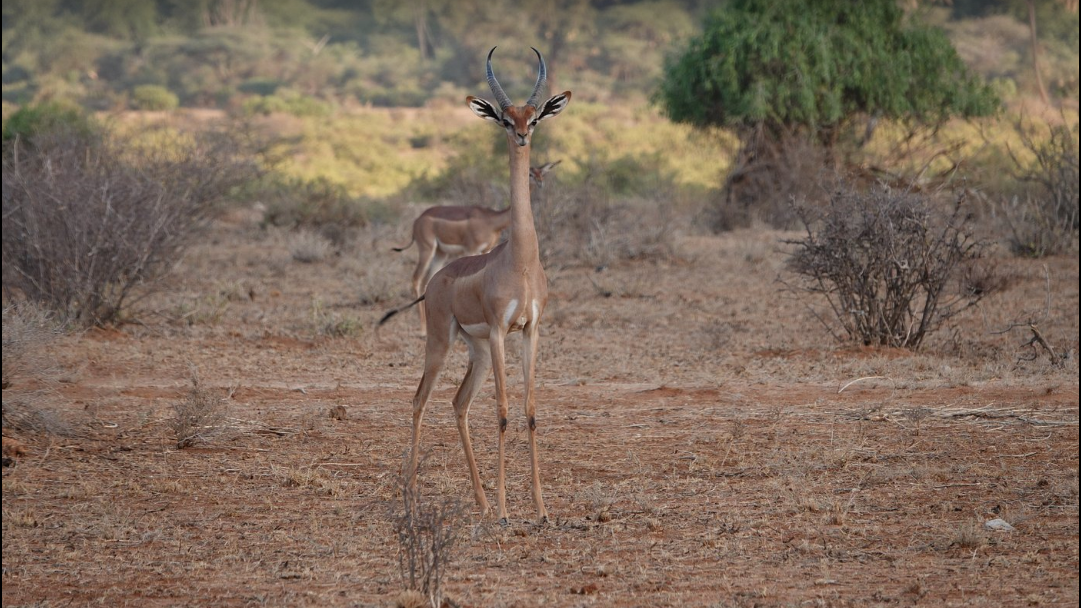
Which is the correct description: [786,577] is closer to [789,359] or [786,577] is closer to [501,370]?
[501,370]

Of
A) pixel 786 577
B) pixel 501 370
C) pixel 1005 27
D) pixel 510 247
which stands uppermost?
pixel 1005 27

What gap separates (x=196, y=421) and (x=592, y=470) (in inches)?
91.4

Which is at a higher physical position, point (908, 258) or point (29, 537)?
point (908, 258)

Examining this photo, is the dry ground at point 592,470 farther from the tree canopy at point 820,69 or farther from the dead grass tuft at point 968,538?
the tree canopy at point 820,69

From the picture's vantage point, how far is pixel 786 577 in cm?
446

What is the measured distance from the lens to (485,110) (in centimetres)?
558

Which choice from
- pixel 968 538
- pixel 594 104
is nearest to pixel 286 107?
pixel 594 104

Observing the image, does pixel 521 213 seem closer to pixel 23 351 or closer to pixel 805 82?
pixel 23 351

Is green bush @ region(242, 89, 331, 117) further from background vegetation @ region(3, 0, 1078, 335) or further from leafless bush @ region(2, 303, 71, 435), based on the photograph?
leafless bush @ region(2, 303, 71, 435)

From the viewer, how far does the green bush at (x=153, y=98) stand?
41156 millimetres

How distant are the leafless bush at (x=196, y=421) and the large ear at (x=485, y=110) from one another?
97.1 inches

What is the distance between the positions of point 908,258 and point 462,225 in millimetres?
4757

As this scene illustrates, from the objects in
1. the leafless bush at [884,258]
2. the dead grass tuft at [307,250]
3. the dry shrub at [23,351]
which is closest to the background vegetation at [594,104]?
the dead grass tuft at [307,250]

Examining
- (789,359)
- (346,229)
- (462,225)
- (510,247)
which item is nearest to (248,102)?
(346,229)
